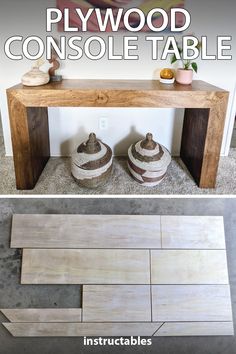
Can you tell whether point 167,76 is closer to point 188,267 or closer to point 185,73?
point 185,73

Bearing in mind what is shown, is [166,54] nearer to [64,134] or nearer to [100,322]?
[64,134]

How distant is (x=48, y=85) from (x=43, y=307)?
43.8 inches

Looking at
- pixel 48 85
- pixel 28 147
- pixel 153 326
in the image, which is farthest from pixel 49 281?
pixel 48 85

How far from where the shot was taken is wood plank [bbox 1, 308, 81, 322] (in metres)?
1.06

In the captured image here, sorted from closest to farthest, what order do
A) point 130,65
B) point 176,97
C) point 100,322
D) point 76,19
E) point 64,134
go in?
1. point 100,322
2. point 176,97
3. point 76,19
4. point 130,65
5. point 64,134

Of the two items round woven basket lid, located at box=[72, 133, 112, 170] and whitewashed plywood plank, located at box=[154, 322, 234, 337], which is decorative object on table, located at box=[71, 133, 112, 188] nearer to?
round woven basket lid, located at box=[72, 133, 112, 170]

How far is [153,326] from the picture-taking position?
1067 mm

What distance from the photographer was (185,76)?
1671 millimetres

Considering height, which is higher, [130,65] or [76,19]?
[76,19]

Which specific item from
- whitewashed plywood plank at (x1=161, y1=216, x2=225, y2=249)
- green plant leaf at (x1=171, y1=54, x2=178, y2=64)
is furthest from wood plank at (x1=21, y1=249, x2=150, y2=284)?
green plant leaf at (x1=171, y1=54, x2=178, y2=64)

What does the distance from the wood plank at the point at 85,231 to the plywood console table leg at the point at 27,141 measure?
0.53m

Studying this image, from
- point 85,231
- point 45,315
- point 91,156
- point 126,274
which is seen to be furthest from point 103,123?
point 45,315

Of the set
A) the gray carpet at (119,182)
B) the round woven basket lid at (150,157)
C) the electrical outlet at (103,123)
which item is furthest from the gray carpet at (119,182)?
the electrical outlet at (103,123)

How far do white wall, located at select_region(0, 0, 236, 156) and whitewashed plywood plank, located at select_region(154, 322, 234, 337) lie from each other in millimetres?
1239
